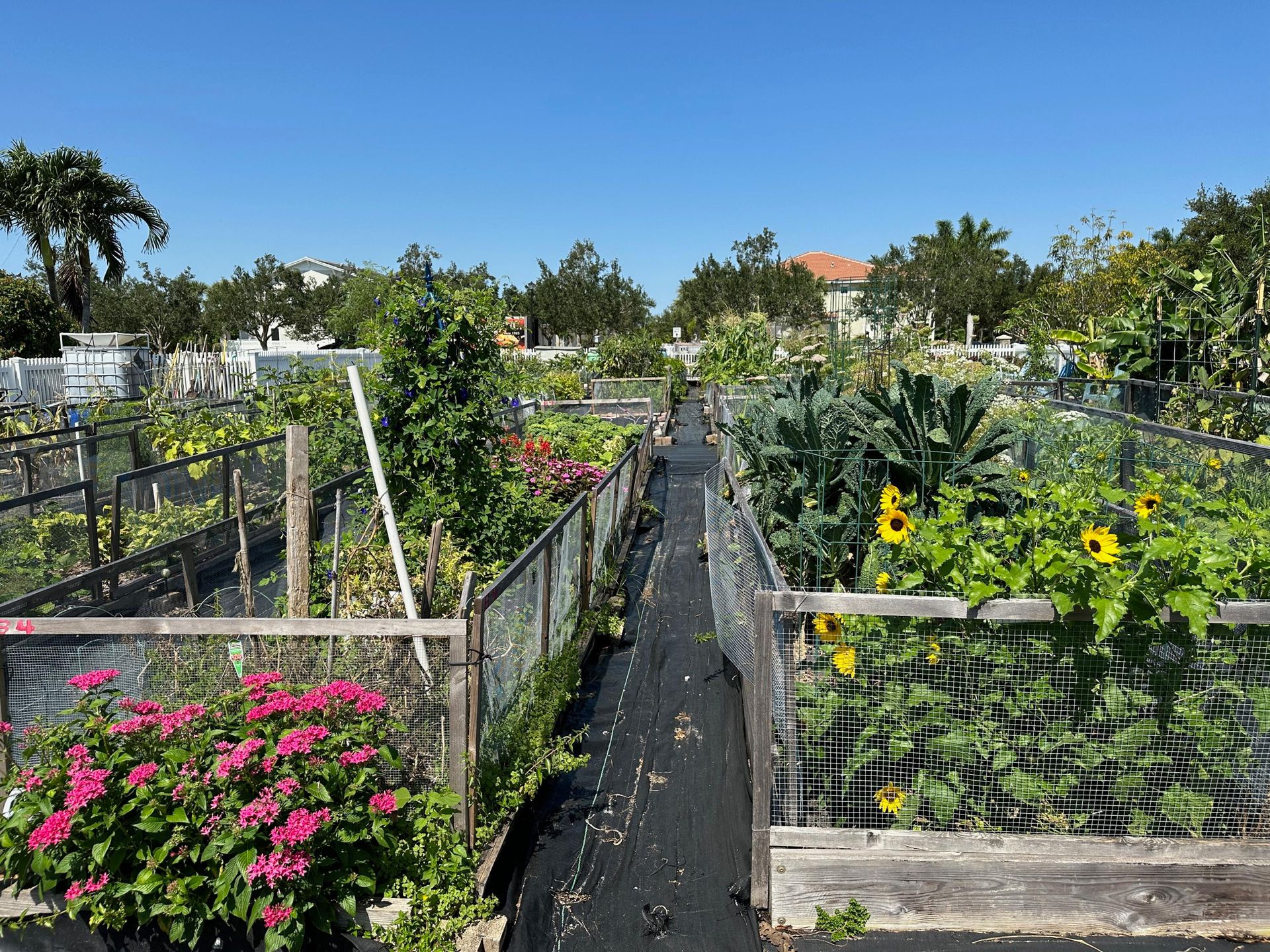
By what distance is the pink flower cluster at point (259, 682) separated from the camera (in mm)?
3029

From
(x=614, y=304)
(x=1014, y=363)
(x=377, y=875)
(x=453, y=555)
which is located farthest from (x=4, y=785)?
(x=614, y=304)

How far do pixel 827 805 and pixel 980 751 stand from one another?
603 millimetres

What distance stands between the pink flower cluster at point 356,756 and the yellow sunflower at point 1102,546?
252cm

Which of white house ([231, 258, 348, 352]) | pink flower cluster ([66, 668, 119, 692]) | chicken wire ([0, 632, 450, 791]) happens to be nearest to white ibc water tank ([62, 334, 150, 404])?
chicken wire ([0, 632, 450, 791])

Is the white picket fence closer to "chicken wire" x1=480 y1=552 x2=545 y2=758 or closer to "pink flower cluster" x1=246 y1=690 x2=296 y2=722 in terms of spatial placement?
"chicken wire" x1=480 y1=552 x2=545 y2=758

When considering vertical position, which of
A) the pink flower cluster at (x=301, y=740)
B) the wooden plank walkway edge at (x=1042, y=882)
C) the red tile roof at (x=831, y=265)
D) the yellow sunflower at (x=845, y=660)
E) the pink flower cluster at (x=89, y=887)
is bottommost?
the wooden plank walkway edge at (x=1042, y=882)

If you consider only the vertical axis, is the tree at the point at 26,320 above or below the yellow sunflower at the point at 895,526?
above

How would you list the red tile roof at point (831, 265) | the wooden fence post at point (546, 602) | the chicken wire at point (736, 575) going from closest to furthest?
1. the chicken wire at point (736, 575)
2. the wooden fence post at point (546, 602)
3. the red tile roof at point (831, 265)

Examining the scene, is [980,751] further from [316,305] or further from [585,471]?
[316,305]

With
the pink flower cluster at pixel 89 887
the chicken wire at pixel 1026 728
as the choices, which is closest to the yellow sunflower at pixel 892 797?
the chicken wire at pixel 1026 728

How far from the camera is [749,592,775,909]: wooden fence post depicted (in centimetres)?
322

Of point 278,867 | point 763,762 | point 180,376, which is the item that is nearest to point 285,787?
point 278,867

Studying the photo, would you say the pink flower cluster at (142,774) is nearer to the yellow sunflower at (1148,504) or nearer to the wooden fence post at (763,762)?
the wooden fence post at (763,762)

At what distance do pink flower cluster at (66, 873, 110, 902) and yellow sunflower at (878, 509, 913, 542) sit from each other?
2.92 m
